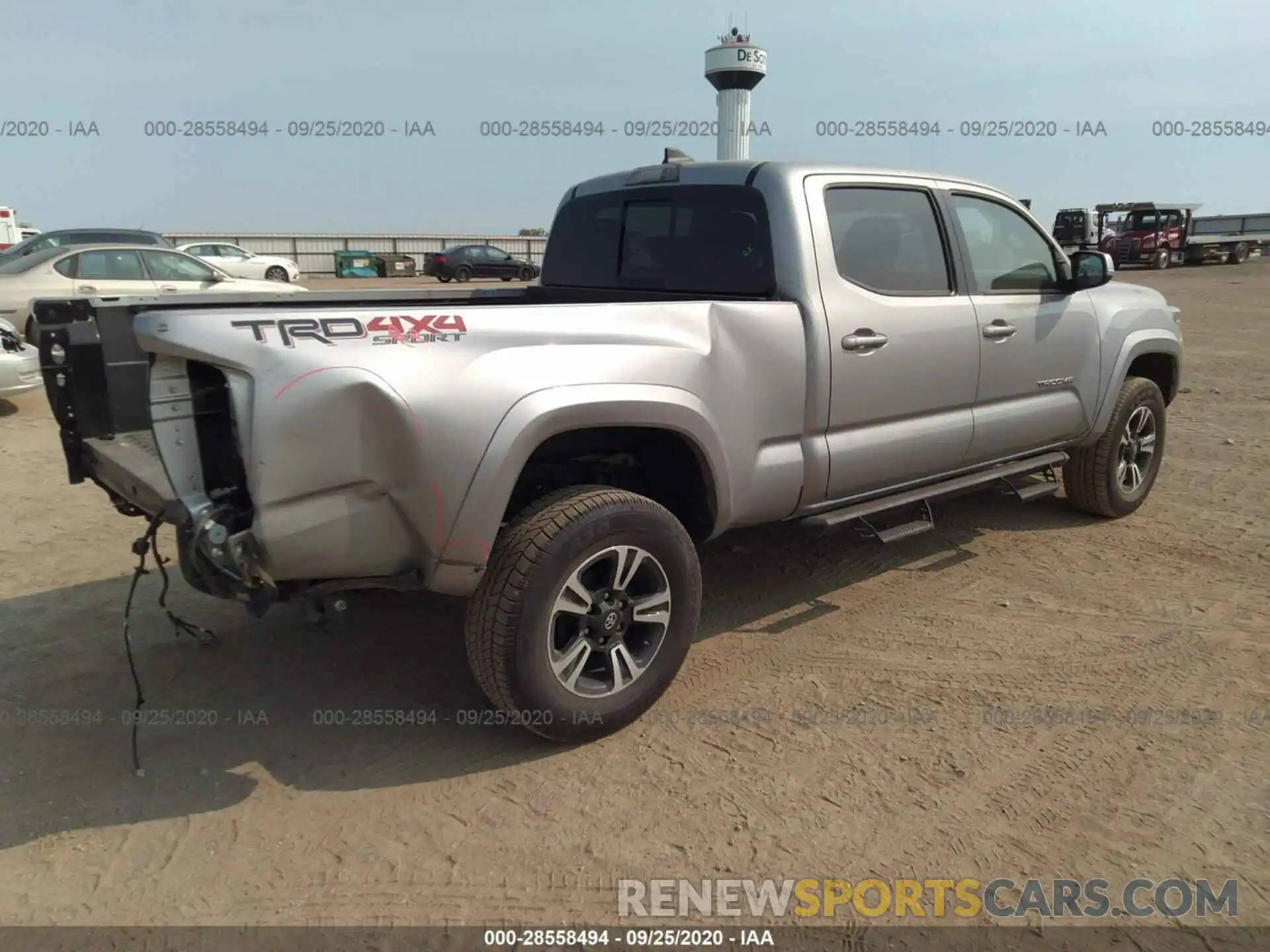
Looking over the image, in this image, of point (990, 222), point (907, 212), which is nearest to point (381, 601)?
point (907, 212)

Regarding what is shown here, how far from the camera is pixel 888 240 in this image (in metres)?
4.09

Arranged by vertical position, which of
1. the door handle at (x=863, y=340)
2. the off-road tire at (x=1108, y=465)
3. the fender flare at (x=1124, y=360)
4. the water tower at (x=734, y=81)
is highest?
the water tower at (x=734, y=81)

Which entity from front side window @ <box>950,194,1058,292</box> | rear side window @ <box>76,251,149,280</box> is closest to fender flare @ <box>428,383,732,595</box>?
front side window @ <box>950,194,1058,292</box>

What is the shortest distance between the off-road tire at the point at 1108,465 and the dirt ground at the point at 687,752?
1.68 feet

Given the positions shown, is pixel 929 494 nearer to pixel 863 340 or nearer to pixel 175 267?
pixel 863 340

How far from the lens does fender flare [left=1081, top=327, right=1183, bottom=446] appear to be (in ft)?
17.1

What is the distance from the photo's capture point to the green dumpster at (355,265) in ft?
128

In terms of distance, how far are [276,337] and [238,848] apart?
148cm

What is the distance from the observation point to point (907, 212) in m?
4.25

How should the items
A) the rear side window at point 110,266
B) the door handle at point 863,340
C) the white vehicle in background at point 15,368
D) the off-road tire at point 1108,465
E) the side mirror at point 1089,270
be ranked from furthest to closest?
the rear side window at point 110,266
the white vehicle in background at point 15,368
the off-road tire at point 1108,465
the side mirror at point 1089,270
the door handle at point 863,340

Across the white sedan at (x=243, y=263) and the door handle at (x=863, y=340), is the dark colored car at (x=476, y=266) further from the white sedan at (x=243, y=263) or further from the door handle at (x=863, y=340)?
the door handle at (x=863, y=340)

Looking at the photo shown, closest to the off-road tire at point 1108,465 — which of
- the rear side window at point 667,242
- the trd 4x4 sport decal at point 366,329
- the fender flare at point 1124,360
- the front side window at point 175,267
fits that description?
the fender flare at point 1124,360

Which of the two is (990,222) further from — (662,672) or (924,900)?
(924,900)

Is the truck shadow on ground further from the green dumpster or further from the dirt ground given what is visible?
the green dumpster
